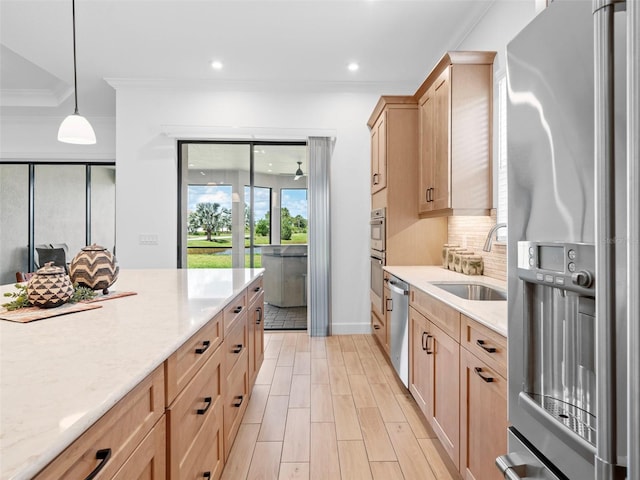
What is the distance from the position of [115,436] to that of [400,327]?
2224mm

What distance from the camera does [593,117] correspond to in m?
0.67

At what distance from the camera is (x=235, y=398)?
6.17 feet

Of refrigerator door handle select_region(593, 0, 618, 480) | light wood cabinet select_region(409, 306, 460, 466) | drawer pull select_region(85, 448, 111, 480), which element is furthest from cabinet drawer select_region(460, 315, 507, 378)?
drawer pull select_region(85, 448, 111, 480)

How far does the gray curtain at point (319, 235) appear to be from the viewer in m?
4.14

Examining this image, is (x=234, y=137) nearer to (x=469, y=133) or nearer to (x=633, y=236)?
(x=469, y=133)

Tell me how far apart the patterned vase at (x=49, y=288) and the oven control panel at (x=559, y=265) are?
5.36 feet

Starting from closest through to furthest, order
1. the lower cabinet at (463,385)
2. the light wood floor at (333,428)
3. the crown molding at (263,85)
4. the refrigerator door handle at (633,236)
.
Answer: the refrigerator door handle at (633,236) → the lower cabinet at (463,385) → the light wood floor at (333,428) → the crown molding at (263,85)

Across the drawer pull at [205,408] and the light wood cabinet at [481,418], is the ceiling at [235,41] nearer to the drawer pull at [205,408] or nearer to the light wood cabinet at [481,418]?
the light wood cabinet at [481,418]

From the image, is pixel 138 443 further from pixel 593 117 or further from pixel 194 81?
pixel 194 81

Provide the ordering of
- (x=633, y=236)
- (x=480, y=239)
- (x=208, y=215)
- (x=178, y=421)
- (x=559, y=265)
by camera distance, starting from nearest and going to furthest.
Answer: (x=633, y=236) < (x=559, y=265) < (x=178, y=421) < (x=480, y=239) < (x=208, y=215)

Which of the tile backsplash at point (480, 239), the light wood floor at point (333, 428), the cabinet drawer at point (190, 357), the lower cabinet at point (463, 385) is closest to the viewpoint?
the cabinet drawer at point (190, 357)

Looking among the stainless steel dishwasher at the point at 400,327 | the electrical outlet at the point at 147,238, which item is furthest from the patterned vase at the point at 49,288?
the electrical outlet at the point at 147,238

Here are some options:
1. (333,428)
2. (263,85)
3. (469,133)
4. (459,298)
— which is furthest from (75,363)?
(263,85)

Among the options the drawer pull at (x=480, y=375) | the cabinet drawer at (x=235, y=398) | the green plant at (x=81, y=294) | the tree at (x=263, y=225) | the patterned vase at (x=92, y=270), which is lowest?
the cabinet drawer at (x=235, y=398)
